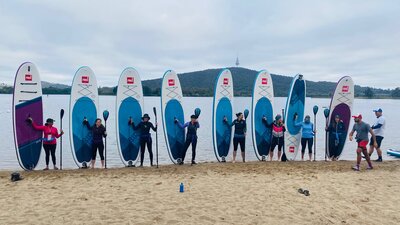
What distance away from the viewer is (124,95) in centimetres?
931

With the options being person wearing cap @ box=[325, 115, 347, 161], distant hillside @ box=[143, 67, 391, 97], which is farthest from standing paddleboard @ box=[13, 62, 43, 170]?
distant hillside @ box=[143, 67, 391, 97]

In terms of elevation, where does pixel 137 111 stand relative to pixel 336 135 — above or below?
above

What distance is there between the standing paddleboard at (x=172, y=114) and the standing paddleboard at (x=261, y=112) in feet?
7.22

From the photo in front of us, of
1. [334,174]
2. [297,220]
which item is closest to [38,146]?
Answer: [297,220]

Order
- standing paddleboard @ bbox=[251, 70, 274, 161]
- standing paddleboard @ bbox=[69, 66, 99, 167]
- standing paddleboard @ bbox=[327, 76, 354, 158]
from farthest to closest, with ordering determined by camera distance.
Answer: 1. standing paddleboard @ bbox=[327, 76, 354, 158]
2. standing paddleboard @ bbox=[251, 70, 274, 161]
3. standing paddleboard @ bbox=[69, 66, 99, 167]

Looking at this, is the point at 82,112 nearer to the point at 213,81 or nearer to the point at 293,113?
the point at 293,113

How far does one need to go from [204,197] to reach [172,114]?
3979mm

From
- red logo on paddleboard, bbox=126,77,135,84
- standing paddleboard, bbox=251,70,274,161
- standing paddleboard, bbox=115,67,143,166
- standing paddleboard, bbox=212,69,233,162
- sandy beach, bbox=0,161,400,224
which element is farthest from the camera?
standing paddleboard, bbox=251,70,274,161

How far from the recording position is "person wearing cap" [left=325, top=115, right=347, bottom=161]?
396 inches

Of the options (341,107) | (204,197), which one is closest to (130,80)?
(204,197)

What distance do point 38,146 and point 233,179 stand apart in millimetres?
5055

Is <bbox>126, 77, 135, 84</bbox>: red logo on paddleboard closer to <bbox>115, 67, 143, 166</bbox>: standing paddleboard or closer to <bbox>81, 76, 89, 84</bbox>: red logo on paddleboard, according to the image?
<bbox>115, 67, 143, 166</bbox>: standing paddleboard

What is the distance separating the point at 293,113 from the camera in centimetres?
1021

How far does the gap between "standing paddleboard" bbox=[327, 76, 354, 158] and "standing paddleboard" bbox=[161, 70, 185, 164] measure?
4685 millimetres
